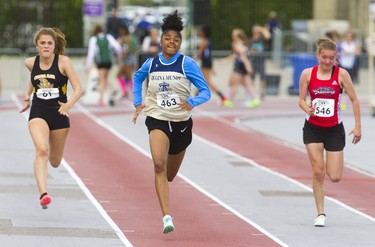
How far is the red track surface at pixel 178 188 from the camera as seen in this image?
11.9m

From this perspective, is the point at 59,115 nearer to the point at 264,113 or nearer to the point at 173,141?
the point at 173,141

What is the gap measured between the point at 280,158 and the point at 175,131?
26.3 ft

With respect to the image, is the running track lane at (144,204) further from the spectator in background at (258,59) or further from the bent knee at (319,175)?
the spectator in background at (258,59)

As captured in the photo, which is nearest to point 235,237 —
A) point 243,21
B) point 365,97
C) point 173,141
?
point 173,141

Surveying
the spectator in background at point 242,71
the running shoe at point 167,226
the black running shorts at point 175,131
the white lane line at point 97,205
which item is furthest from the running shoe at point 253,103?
the running shoe at point 167,226

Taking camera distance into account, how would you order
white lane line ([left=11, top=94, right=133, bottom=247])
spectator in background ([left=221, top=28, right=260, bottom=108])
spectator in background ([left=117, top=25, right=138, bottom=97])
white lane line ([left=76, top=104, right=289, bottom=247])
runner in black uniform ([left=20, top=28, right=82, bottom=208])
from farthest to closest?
spectator in background ([left=117, top=25, right=138, bottom=97])
spectator in background ([left=221, top=28, right=260, bottom=108])
runner in black uniform ([left=20, top=28, right=82, bottom=208])
white lane line ([left=76, top=104, right=289, bottom=247])
white lane line ([left=11, top=94, right=133, bottom=247])

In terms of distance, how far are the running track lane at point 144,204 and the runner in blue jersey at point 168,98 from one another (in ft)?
1.46

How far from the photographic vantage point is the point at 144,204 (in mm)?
14055

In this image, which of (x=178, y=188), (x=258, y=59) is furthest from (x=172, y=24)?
(x=258, y=59)

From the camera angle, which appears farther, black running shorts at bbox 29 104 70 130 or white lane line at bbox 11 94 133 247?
black running shorts at bbox 29 104 70 130

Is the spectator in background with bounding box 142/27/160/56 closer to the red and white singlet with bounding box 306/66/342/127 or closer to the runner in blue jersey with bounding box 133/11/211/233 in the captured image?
the red and white singlet with bounding box 306/66/342/127

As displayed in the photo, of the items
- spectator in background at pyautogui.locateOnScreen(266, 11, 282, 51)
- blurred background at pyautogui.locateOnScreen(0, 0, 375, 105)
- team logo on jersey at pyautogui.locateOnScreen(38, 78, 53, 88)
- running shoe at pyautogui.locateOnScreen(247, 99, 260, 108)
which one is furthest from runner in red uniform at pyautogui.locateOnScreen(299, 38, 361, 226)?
spectator in background at pyautogui.locateOnScreen(266, 11, 282, 51)

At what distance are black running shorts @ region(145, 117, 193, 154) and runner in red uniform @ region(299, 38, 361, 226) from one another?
136cm

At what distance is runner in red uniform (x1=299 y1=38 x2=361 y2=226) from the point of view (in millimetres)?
12742
